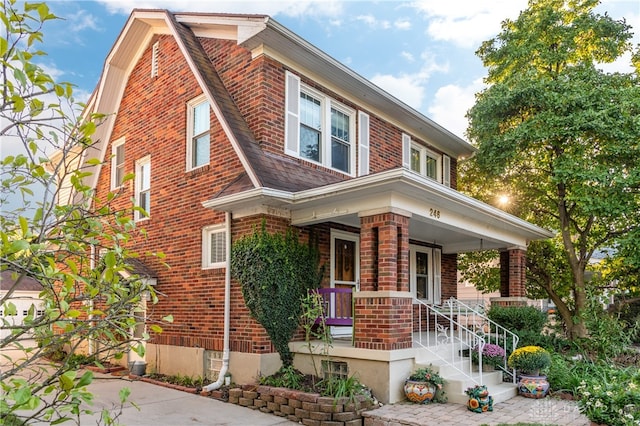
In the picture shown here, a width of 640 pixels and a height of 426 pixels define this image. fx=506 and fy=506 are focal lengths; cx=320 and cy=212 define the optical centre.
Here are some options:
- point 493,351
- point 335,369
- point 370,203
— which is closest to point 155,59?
point 370,203

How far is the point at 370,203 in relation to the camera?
8039 millimetres

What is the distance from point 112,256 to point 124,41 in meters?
11.5

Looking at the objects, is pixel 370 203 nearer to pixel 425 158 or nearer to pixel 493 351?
pixel 493 351

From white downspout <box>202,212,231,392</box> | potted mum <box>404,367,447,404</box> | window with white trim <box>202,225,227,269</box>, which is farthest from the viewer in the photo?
window with white trim <box>202,225,227,269</box>

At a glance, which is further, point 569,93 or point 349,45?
point 569,93

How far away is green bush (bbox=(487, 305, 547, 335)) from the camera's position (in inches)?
440

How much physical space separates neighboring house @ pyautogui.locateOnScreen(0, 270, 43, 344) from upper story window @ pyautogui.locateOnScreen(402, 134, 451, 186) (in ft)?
29.0

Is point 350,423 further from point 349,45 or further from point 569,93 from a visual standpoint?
point 569,93

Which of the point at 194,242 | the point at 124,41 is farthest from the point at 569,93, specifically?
the point at 124,41

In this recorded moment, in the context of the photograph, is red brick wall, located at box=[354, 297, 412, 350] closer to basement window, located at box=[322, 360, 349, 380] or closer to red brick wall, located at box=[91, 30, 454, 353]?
red brick wall, located at box=[91, 30, 454, 353]

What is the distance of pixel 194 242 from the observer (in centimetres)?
1007

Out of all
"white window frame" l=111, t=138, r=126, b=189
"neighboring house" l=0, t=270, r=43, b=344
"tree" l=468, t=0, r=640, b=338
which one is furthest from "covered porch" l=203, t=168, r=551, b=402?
"white window frame" l=111, t=138, r=126, b=189

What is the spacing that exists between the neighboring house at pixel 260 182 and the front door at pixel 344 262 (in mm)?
37

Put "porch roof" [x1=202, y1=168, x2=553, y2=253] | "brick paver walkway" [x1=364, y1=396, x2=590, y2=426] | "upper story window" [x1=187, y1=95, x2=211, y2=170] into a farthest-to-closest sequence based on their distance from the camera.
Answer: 1. "upper story window" [x1=187, y1=95, x2=211, y2=170]
2. "porch roof" [x1=202, y1=168, x2=553, y2=253]
3. "brick paver walkway" [x1=364, y1=396, x2=590, y2=426]
